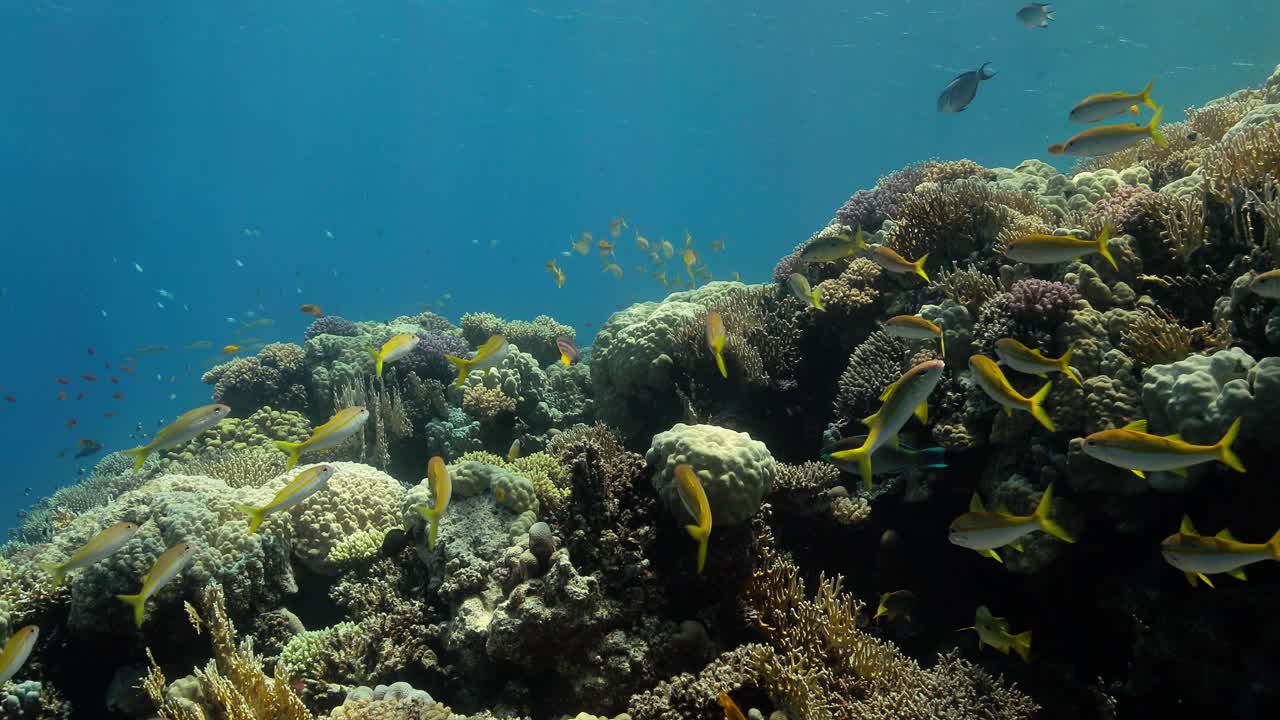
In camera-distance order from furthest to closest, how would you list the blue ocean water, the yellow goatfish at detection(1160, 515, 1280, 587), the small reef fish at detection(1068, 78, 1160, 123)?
the blue ocean water < the small reef fish at detection(1068, 78, 1160, 123) < the yellow goatfish at detection(1160, 515, 1280, 587)

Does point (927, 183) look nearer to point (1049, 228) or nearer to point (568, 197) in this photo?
point (1049, 228)

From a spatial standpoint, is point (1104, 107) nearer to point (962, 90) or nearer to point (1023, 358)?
point (962, 90)


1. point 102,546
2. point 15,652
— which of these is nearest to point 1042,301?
point 102,546

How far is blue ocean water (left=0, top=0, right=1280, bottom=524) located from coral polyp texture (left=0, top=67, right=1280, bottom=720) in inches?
554

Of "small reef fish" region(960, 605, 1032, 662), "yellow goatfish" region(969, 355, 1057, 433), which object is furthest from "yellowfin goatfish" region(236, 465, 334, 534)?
"small reef fish" region(960, 605, 1032, 662)

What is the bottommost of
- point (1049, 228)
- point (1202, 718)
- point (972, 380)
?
point (1202, 718)

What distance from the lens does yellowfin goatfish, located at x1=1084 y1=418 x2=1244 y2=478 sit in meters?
2.76

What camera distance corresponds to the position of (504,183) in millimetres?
128125

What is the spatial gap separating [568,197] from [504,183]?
14503 millimetres

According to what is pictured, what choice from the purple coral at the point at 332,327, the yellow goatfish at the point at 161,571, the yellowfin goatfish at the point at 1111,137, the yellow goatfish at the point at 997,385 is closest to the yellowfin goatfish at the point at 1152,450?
the yellow goatfish at the point at 997,385

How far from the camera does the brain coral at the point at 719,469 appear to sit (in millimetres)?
4395

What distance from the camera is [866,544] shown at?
5398 millimetres

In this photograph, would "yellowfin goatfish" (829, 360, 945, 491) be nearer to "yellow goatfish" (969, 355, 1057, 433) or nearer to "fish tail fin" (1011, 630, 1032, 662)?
"yellow goatfish" (969, 355, 1057, 433)

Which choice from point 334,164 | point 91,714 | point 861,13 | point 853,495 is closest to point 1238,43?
point 861,13
